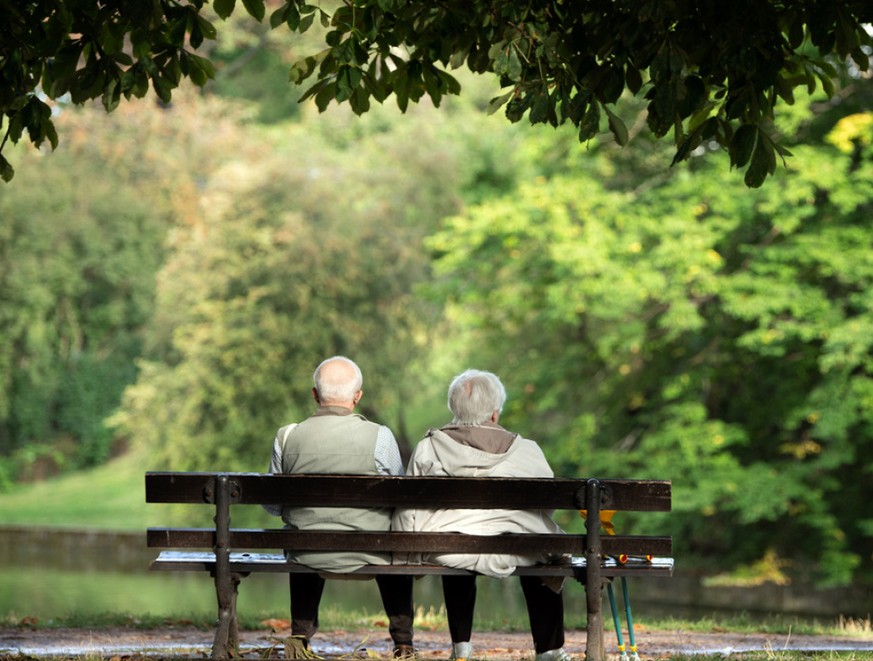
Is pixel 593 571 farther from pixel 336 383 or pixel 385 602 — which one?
pixel 336 383

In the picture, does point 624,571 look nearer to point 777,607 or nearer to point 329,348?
point 777,607

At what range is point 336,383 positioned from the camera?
19.2 ft

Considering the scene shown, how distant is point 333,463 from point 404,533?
0.46m

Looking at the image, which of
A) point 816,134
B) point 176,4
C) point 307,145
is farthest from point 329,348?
point 176,4

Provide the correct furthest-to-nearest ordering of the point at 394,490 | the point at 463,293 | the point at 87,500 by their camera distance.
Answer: the point at 87,500
the point at 463,293
the point at 394,490

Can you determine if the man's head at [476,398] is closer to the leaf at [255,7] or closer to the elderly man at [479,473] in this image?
the elderly man at [479,473]

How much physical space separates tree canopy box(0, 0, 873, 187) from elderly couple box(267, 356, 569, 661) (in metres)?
1.39

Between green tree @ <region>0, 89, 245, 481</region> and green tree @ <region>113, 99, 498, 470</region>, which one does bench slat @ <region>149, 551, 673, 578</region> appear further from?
green tree @ <region>0, 89, 245, 481</region>

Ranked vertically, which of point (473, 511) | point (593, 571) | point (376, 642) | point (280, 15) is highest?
point (280, 15)

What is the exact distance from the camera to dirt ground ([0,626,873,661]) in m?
6.92

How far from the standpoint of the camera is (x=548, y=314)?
18.7 m

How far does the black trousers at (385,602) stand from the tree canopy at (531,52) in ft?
6.90

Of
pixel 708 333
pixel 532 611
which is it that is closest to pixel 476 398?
pixel 532 611

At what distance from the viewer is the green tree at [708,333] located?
57.1ft
